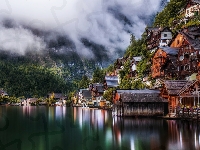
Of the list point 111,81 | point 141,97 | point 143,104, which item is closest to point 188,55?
point 141,97

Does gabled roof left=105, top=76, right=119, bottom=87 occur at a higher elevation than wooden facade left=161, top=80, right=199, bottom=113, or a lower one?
higher

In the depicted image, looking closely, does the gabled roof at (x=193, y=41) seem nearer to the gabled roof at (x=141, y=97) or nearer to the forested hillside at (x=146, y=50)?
the forested hillside at (x=146, y=50)

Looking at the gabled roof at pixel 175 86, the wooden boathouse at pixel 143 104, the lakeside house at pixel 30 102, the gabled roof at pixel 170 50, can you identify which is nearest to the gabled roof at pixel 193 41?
the gabled roof at pixel 170 50

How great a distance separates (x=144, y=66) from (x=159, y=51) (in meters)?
8.98

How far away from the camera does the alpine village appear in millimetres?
42531

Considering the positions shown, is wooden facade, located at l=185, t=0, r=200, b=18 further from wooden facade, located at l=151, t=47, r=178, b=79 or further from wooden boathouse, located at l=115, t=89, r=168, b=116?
wooden boathouse, located at l=115, t=89, r=168, b=116

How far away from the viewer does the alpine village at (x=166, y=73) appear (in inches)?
1674

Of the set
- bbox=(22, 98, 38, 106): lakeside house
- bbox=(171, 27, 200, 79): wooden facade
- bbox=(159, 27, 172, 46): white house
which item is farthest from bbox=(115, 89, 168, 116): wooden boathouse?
bbox=(22, 98, 38, 106): lakeside house

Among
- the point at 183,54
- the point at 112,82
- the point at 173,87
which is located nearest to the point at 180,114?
the point at 173,87

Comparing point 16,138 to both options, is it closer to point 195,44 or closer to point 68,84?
point 195,44

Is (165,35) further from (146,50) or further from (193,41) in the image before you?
(193,41)

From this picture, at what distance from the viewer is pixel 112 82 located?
94.4 meters

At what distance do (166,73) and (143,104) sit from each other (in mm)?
16181

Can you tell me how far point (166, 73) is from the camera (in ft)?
194
